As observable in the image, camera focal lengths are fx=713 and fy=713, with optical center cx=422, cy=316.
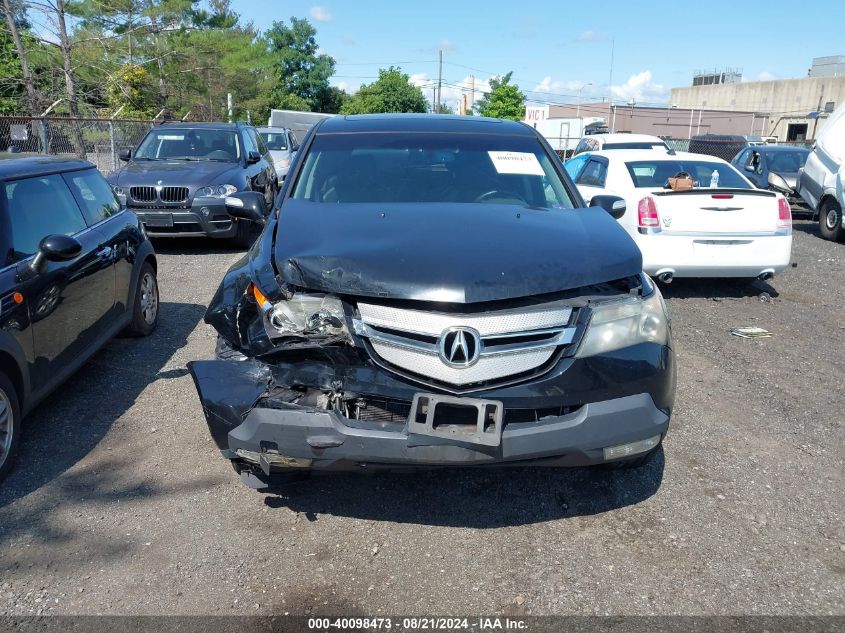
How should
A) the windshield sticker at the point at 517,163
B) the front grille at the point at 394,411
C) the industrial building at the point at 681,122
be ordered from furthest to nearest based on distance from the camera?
the industrial building at the point at 681,122 < the windshield sticker at the point at 517,163 < the front grille at the point at 394,411

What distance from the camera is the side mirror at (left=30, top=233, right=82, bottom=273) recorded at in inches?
161

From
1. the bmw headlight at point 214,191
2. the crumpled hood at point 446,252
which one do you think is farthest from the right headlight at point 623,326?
the bmw headlight at point 214,191

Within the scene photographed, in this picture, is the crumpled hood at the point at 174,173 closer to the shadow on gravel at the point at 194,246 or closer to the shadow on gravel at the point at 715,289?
the shadow on gravel at the point at 194,246

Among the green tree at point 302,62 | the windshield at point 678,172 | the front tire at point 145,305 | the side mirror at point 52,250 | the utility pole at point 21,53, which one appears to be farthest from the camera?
the green tree at point 302,62

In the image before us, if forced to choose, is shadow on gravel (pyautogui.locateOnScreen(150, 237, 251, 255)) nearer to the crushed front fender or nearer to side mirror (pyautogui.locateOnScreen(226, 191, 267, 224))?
side mirror (pyautogui.locateOnScreen(226, 191, 267, 224))

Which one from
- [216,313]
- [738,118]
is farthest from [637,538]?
[738,118]

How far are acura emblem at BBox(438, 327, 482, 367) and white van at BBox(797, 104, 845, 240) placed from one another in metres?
12.1

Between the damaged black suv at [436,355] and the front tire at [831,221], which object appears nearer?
the damaged black suv at [436,355]

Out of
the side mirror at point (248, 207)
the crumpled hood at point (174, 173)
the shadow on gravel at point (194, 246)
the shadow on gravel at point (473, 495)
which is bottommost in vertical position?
the shadow on gravel at point (194, 246)

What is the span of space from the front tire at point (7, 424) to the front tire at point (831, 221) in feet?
43.3

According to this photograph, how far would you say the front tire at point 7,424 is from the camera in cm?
374

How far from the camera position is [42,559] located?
3143mm

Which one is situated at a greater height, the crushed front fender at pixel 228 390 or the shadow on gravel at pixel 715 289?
the crushed front fender at pixel 228 390

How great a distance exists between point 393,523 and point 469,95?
88503mm
